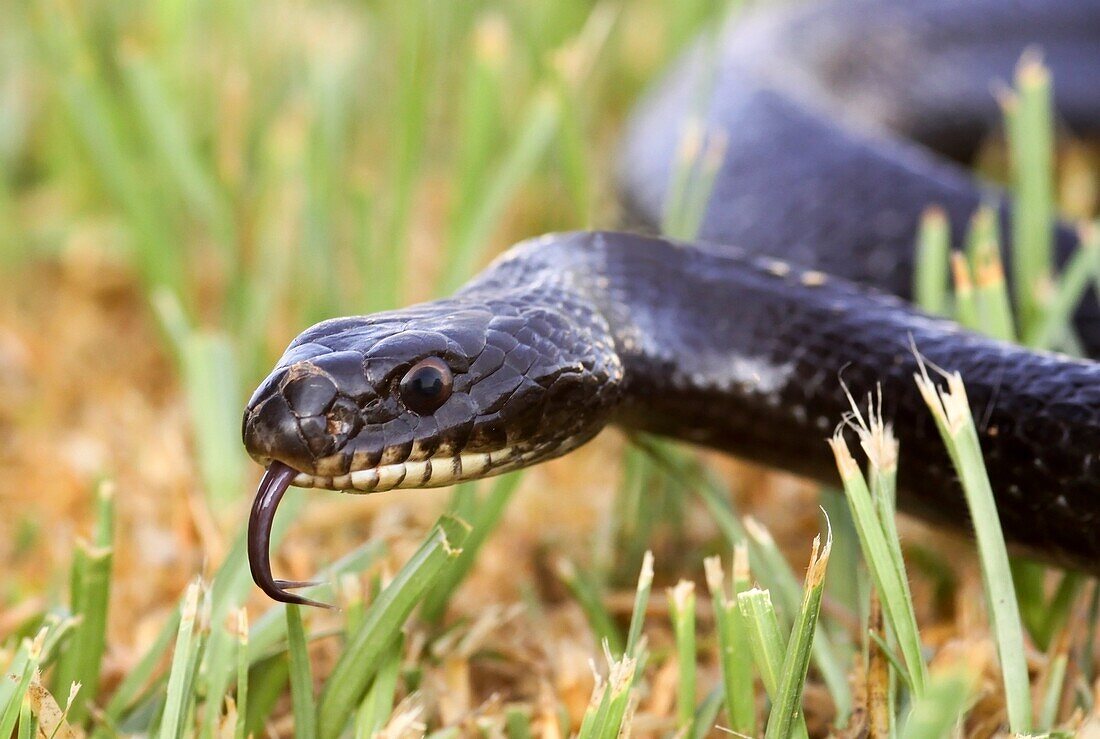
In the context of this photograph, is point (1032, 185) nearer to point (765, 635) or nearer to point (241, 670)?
point (765, 635)

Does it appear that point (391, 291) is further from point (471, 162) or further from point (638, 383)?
point (638, 383)

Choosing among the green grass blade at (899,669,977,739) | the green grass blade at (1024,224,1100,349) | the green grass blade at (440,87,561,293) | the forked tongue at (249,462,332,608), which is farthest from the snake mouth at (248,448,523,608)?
the green grass blade at (1024,224,1100,349)

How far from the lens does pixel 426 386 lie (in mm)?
1807

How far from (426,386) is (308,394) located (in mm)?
179

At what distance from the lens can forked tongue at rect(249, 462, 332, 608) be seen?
1.64 m

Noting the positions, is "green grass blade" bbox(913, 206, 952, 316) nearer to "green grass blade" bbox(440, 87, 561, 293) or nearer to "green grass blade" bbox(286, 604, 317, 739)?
"green grass blade" bbox(440, 87, 561, 293)

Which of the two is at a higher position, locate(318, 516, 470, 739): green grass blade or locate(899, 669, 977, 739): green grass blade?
locate(899, 669, 977, 739): green grass blade

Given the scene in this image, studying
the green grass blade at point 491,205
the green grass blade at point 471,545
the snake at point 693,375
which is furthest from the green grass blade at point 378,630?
the green grass blade at point 491,205

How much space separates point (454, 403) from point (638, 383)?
0.44m

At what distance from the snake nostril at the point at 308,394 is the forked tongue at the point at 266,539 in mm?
104

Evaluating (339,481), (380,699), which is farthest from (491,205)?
(380,699)

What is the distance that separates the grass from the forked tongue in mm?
66

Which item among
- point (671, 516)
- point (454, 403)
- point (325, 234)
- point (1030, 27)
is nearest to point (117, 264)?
point (325, 234)

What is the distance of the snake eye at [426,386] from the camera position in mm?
1797
